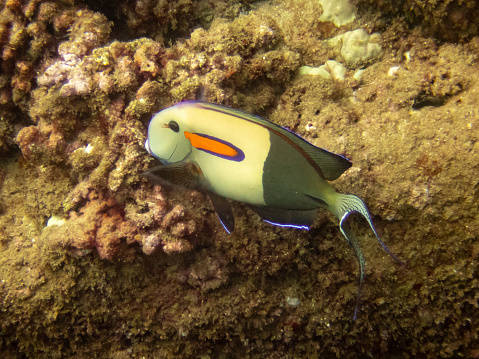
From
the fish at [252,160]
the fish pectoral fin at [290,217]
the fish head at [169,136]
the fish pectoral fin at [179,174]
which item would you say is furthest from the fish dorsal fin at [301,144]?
the fish pectoral fin at [179,174]

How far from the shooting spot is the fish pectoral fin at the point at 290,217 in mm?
1903

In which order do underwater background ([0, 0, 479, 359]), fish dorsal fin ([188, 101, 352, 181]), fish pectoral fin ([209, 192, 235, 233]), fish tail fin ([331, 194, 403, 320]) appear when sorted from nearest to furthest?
1. fish tail fin ([331, 194, 403, 320])
2. fish dorsal fin ([188, 101, 352, 181])
3. fish pectoral fin ([209, 192, 235, 233])
4. underwater background ([0, 0, 479, 359])

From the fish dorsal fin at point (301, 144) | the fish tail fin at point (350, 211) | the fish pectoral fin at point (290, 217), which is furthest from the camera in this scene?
the fish pectoral fin at point (290, 217)

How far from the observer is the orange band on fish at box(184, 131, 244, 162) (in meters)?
1.87

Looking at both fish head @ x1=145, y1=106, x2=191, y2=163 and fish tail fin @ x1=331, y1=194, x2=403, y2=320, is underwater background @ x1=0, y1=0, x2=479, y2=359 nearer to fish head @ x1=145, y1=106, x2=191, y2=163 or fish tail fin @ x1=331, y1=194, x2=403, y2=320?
fish head @ x1=145, y1=106, x2=191, y2=163

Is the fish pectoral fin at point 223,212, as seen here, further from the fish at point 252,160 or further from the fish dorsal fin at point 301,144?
the fish dorsal fin at point 301,144

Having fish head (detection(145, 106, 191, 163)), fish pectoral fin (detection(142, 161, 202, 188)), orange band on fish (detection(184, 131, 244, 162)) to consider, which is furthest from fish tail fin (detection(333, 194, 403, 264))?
fish head (detection(145, 106, 191, 163))

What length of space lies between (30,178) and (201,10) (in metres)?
2.87

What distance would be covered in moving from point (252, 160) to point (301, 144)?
0.34m

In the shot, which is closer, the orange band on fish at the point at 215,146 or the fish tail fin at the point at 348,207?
the fish tail fin at the point at 348,207

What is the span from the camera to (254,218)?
A: 103 inches

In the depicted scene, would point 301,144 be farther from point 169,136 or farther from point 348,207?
point 169,136

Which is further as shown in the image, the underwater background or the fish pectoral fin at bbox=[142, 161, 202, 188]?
the underwater background

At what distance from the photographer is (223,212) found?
208 centimetres
